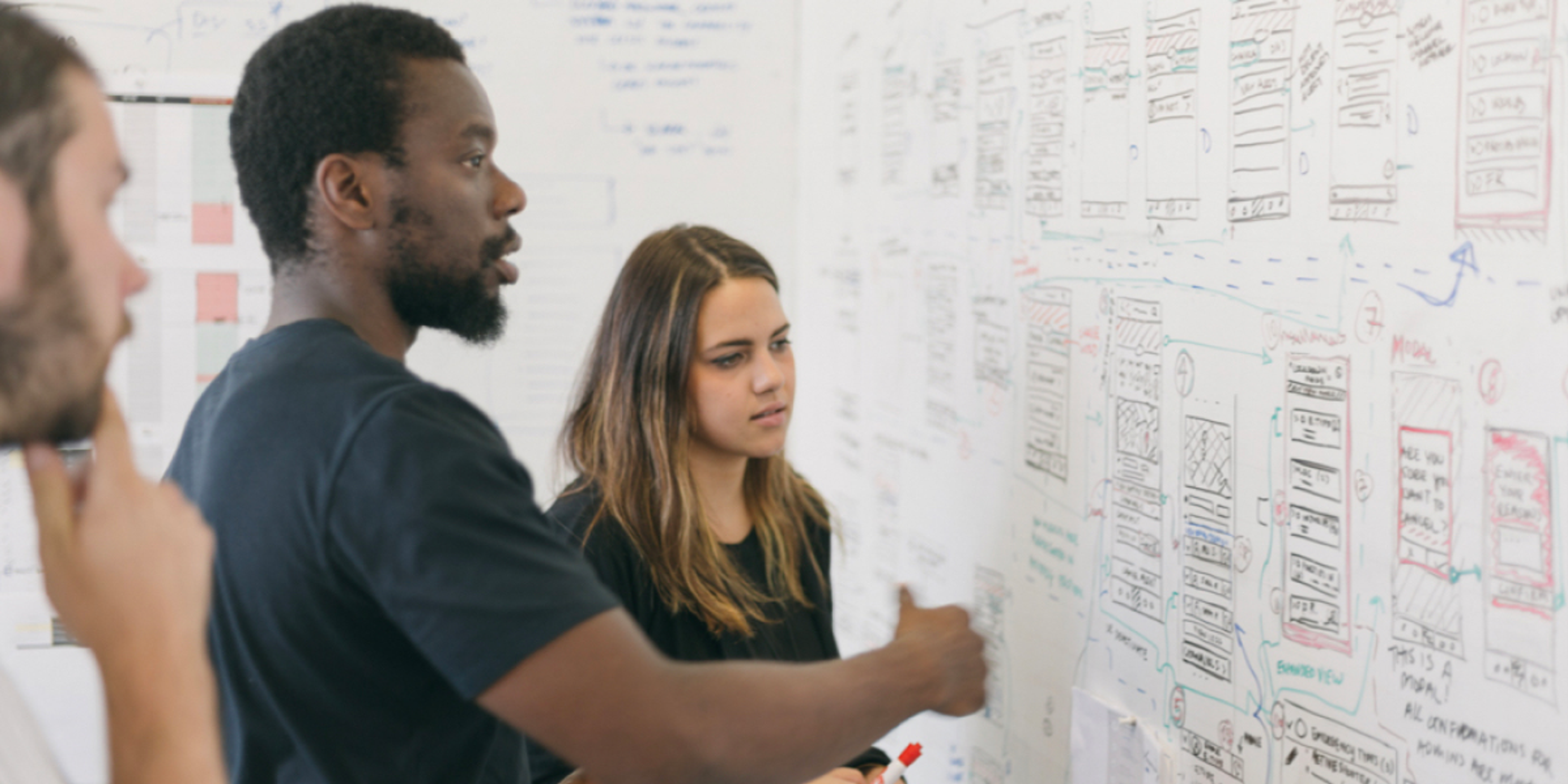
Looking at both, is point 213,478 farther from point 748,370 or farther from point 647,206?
point 647,206

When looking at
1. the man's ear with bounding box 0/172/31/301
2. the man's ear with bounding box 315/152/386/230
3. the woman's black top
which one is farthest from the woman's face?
the man's ear with bounding box 0/172/31/301

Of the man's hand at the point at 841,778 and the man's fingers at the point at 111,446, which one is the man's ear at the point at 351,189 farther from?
the man's hand at the point at 841,778


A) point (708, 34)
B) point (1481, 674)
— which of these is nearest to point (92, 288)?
point (1481, 674)

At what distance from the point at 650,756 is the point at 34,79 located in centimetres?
58

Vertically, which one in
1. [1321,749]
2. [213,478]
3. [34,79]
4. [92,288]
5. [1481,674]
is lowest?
[1321,749]

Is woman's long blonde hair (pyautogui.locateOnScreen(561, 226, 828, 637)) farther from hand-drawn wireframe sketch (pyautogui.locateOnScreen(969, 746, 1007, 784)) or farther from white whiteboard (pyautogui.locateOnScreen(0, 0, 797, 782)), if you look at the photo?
white whiteboard (pyautogui.locateOnScreen(0, 0, 797, 782))

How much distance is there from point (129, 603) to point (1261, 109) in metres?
1.10

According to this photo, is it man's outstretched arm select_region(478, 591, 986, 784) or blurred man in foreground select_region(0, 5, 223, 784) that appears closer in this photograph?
blurred man in foreground select_region(0, 5, 223, 784)

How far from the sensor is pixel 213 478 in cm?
99

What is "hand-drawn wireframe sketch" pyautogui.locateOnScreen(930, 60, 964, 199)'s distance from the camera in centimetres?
192

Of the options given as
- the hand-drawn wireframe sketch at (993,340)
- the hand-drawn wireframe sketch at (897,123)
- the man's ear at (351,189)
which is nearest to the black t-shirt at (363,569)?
the man's ear at (351,189)

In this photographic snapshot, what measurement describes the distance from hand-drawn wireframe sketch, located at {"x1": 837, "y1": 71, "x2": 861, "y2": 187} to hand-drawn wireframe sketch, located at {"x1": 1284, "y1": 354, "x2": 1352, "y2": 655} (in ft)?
4.53

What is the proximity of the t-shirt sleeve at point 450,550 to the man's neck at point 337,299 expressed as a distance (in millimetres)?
220

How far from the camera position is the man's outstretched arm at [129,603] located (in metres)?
0.66
